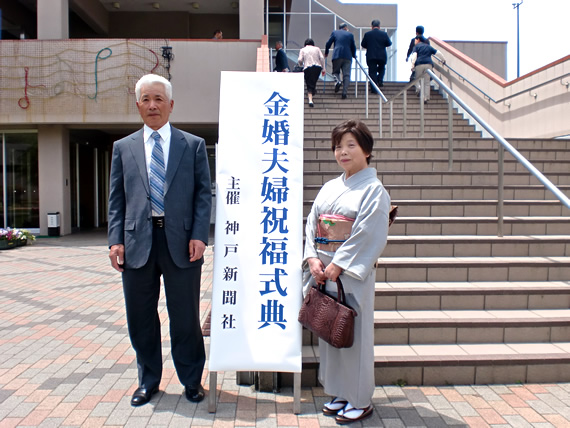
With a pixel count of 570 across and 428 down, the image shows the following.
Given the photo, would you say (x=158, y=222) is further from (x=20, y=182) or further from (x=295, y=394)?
(x=20, y=182)

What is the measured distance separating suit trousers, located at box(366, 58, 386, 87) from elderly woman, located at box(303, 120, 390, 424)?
26.8ft

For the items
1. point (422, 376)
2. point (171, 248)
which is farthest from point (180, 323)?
point (422, 376)

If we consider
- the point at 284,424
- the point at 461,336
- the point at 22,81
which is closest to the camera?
the point at 284,424

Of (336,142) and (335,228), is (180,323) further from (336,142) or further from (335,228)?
(336,142)

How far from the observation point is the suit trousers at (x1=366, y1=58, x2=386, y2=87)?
10273 mm

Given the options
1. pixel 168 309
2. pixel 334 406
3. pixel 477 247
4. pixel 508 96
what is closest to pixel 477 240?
pixel 477 247

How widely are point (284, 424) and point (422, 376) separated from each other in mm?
1054

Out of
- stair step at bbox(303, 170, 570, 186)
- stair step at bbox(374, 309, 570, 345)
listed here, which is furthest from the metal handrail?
stair step at bbox(374, 309, 570, 345)

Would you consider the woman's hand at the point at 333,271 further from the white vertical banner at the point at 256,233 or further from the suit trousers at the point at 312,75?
the suit trousers at the point at 312,75

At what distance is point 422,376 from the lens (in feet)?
10.3

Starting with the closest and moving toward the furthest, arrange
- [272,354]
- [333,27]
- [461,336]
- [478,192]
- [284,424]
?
[284,424]
[272,354]
[461,336]
[478,192]
[333,27]

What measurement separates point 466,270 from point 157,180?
9.06 ft

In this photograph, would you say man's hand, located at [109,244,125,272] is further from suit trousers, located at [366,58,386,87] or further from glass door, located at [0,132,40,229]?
glass door, located at [0,132,40,229]

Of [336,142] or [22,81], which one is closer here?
[336,142]
